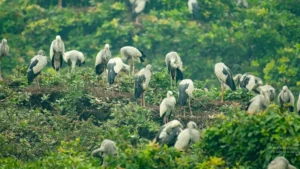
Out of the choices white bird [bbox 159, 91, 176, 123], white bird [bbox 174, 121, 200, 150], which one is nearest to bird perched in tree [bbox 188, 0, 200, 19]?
white bird [bbox 159, 91, 176, 123]

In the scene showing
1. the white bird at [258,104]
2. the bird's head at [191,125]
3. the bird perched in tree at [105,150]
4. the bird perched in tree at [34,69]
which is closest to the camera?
the bird perched in tree at [105,150]

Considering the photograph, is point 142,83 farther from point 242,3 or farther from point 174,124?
point 242,3

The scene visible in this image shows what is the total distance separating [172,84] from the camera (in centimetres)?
2486

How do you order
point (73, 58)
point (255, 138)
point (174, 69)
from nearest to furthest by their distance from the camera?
point (255, 138) < point (174, 69) < point (73, 58)

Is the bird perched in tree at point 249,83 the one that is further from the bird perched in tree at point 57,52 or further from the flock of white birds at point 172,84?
the bird perched in tree at point 57,52

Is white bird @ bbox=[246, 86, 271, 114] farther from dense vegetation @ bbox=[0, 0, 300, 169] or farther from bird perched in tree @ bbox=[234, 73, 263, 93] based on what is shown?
bird perched in tree @ bbox=[234, 73, 263, 93]

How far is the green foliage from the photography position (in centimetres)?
1861

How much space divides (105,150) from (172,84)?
17.5ft

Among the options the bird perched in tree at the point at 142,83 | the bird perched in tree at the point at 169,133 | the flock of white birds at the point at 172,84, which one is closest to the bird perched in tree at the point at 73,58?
the flock of white birds at the point at 172,84

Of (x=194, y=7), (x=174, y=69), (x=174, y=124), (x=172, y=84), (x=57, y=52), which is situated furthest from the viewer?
(x=194, y=7)

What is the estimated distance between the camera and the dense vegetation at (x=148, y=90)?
747 inches

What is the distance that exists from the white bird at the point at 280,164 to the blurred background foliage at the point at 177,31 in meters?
12.7

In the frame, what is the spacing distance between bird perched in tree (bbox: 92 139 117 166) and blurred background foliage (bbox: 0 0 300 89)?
10.9m

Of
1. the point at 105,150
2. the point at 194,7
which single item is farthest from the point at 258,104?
the point at 194,7
